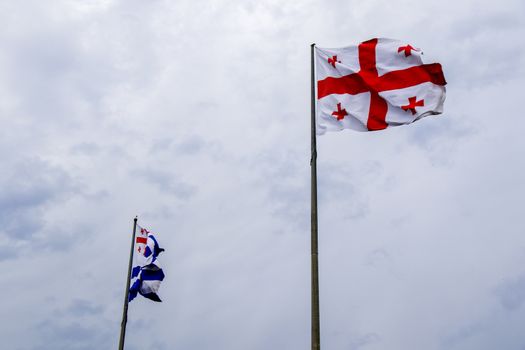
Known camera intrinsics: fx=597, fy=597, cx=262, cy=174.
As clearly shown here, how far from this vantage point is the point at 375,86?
17.5 metres

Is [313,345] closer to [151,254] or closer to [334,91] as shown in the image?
[334,91]

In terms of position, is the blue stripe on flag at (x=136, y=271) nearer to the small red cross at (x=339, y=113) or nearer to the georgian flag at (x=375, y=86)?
the georgian flag at (x=375, y=86)

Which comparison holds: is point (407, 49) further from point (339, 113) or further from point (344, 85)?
point (339, 113)

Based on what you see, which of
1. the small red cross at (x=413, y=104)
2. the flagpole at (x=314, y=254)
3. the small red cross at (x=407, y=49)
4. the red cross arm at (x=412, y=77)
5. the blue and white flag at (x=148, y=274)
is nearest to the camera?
the flagpole at (x=314, y=254)

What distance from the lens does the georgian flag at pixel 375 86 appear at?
16969 millimetres

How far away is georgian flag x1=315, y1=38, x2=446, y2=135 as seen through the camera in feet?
55.7

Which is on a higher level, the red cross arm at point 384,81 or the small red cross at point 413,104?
the red cross arm at point 384,81

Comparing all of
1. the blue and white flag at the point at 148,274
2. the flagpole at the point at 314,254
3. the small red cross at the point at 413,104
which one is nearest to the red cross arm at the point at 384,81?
the small red cross at the point at 413,104

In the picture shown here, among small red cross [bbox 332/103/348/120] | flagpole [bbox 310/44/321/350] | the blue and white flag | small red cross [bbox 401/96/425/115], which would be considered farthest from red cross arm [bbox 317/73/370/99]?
the blue and white flag

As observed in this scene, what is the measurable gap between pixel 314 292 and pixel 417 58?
25.7 ft

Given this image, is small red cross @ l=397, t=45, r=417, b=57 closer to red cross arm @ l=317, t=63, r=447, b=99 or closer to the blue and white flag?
red cross arm @ l=317, t=63, r=447, b=99

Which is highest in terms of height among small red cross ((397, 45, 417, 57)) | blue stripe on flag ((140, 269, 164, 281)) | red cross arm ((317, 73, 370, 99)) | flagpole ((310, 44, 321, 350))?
small red cross ((397, 45, 417, 57))

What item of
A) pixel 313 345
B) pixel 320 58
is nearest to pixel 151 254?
pixel 320 58

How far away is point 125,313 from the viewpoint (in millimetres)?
31750
